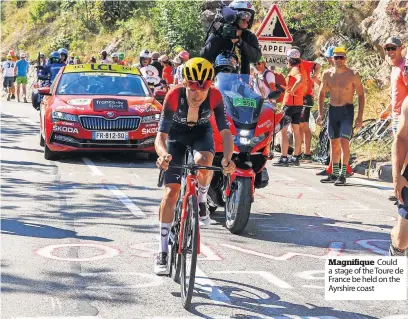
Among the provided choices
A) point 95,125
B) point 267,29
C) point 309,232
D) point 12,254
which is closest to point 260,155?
point 309,232

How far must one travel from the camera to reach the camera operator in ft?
34.7

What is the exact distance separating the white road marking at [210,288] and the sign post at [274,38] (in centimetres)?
1010

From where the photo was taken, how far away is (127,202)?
10742mm

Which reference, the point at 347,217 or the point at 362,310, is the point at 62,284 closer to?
the point at 362,310

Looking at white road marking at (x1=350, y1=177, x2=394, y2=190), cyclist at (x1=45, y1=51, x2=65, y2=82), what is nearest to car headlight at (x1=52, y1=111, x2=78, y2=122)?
white road marking at (x1=350, y1=177, x2=394, y2=190)

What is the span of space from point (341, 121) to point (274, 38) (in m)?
4.49

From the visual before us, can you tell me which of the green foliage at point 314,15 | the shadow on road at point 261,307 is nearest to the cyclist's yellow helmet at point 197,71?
the shadow on road at point 261,307

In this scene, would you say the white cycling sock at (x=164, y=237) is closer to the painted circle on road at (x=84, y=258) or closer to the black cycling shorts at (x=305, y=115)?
the painted circle on road at (x=84, y=258)

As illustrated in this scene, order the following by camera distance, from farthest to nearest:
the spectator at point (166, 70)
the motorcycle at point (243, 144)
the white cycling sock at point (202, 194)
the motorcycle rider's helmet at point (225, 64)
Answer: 1. the spectator at point (166, 70)
2. the motorcycle rider's helmet at point (225, 64)
3. the motorcycle at point (243, 144)
4. the white cycling sock at point (202, 194)

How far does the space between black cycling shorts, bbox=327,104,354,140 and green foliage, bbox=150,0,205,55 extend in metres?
15.8

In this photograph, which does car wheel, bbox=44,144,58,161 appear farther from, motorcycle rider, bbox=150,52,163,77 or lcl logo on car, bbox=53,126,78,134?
motorcycle rider, bbox=150,52,163,77

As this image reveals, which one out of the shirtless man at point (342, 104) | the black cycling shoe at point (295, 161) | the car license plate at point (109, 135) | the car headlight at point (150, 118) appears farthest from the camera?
the black cycling shoe at point (295, 161)

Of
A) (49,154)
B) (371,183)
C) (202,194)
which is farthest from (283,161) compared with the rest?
(202,194)

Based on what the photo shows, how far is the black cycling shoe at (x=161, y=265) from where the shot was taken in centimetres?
701
